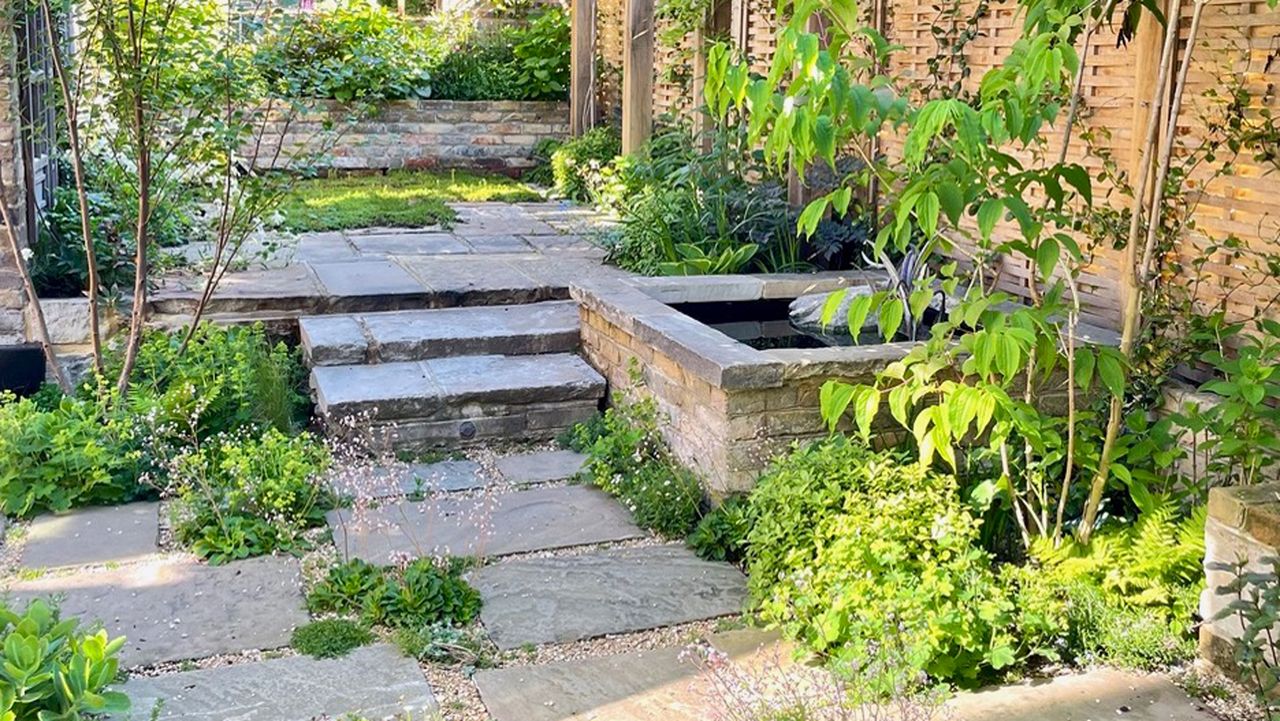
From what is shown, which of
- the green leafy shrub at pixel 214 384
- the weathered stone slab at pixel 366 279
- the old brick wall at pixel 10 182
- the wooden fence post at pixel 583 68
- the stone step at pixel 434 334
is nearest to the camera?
the green leafy shrub at pixel 214 384

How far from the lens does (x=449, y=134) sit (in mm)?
10922

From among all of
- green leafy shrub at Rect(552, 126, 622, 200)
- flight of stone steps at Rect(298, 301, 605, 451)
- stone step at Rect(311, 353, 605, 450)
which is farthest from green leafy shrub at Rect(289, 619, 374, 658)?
green leafy shrub at Rect(552, 126, 622, 200)

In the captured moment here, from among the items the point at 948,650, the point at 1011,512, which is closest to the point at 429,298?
the point at 1011,512

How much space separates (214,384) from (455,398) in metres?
0.86

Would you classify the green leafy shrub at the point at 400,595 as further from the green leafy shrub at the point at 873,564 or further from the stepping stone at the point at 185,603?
the green leafy shrub at the point at 873,564

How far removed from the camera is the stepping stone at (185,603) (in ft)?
10.3

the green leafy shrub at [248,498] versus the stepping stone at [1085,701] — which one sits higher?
the green leafy shrub at [248,498]

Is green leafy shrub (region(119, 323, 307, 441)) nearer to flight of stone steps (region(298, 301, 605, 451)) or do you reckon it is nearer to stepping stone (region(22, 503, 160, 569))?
flight of stone steps (region(298, 301, 605, 451))

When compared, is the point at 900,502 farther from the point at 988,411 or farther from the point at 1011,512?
the point at 1011,512

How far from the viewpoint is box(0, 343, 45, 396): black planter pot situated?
494 centimetres

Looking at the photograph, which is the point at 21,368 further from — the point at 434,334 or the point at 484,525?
the point at 484,525

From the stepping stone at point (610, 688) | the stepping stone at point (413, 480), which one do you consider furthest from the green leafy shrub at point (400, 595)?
the stepping stone at point (413, 480)

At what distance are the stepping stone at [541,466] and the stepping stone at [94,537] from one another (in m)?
1.17

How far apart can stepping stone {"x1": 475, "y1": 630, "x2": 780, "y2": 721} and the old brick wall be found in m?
3.07
